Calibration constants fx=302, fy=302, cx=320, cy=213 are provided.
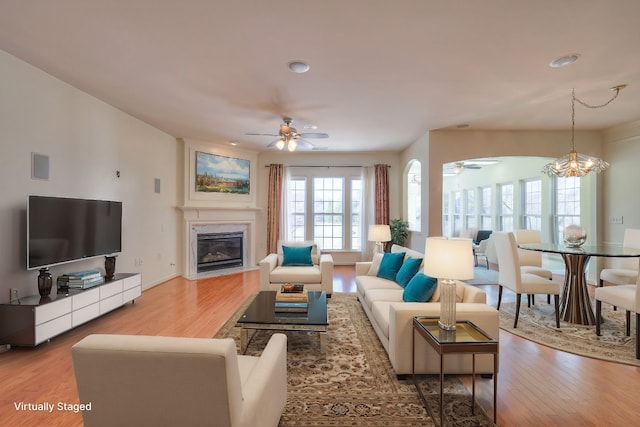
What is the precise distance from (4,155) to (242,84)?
7.93ft

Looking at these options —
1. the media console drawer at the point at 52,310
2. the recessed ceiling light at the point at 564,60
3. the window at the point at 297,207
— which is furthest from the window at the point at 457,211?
the media console drawer at the point at 52,310

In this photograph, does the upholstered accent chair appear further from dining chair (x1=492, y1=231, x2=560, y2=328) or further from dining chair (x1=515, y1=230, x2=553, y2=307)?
dining chair (x1=492, y1=231, x2=560, y2=328)

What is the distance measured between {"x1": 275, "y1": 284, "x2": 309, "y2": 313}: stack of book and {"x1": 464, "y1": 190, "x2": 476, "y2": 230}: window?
300 inches

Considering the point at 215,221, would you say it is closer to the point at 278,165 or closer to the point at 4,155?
the point at 278,165

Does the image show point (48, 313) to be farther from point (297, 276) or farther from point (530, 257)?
point (530, 257)

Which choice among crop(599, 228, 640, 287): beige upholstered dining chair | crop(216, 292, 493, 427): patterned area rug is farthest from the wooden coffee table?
crop(599, 228, 640, 287): beige upholstered dining chair

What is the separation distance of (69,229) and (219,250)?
11.2ft

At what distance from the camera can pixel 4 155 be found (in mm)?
2924

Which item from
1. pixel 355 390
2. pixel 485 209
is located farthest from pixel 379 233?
pixel 485 209

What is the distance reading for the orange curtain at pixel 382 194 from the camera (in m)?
7.33

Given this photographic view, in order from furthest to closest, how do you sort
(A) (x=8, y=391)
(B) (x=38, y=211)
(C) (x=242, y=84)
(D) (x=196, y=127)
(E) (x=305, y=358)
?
(D) (x=196, y=127) < (C) (x=242, y=84) < (B) (x=38, y=211) < (E) (x=305, y=358) < (A) (x=8, y=391)

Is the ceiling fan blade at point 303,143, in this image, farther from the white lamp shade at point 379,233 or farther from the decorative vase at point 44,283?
the decorative vase at point 44,283

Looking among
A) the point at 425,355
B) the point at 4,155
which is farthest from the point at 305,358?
the point at 4,155

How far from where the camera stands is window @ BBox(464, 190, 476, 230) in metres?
9.10
